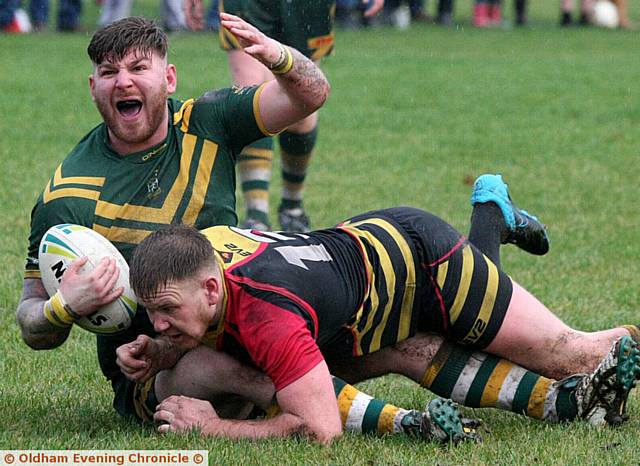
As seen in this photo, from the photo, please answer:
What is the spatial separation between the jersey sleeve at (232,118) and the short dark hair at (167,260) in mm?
791

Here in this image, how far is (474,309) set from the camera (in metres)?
4.70

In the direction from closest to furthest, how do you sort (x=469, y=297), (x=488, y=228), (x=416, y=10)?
(x=469, y=297), (x=488, y=228), (x=416, y=10)

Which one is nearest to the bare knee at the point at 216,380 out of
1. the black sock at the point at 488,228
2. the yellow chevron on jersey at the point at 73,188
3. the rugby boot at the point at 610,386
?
the yellow chevron on jersey at the point at 73,188

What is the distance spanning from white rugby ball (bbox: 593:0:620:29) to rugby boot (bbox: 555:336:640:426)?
1894 cm

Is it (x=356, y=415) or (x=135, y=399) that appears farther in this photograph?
(x=135, y=399)

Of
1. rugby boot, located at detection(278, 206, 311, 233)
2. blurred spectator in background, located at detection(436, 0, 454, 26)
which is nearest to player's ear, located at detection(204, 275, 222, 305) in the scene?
rugby boot, located at detection(278, 206, 311, 233)

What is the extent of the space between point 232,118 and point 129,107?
391 mm

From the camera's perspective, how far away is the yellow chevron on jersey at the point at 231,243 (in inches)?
171

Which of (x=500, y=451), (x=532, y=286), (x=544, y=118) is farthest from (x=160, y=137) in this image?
(x=544, y=118)

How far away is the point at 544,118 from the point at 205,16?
34.0 feet

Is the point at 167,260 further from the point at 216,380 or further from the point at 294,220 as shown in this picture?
the point at 294,220

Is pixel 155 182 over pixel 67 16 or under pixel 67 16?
over

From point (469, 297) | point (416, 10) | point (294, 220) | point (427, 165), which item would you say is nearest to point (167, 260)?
point (469, 297)

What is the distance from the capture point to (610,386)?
447cm
